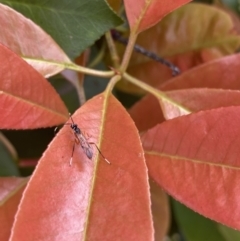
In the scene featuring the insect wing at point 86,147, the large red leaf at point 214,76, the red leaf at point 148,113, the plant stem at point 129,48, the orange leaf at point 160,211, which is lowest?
the orange leaf at point 160,211

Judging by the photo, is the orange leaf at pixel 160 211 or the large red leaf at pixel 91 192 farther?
the orange leaf at pixel 160 211

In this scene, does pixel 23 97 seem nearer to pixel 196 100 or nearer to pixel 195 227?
pixel 196 100

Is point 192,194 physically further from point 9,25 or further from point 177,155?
point 9,25

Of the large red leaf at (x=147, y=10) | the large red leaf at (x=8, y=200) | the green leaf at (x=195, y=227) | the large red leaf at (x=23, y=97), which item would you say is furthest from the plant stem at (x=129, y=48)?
the green leaf at (x=195, y=227)

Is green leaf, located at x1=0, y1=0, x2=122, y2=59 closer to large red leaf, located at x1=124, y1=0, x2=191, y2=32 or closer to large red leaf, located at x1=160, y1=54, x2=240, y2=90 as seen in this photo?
large red leaf, located at x1=124, y1=0, x2=191, y2=32

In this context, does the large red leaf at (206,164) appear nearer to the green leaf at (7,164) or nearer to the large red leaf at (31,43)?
the large red leaf at (31,43)

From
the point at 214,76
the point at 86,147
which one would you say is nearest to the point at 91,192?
the point at 86,147

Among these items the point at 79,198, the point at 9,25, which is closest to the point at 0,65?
the point at 9,25
